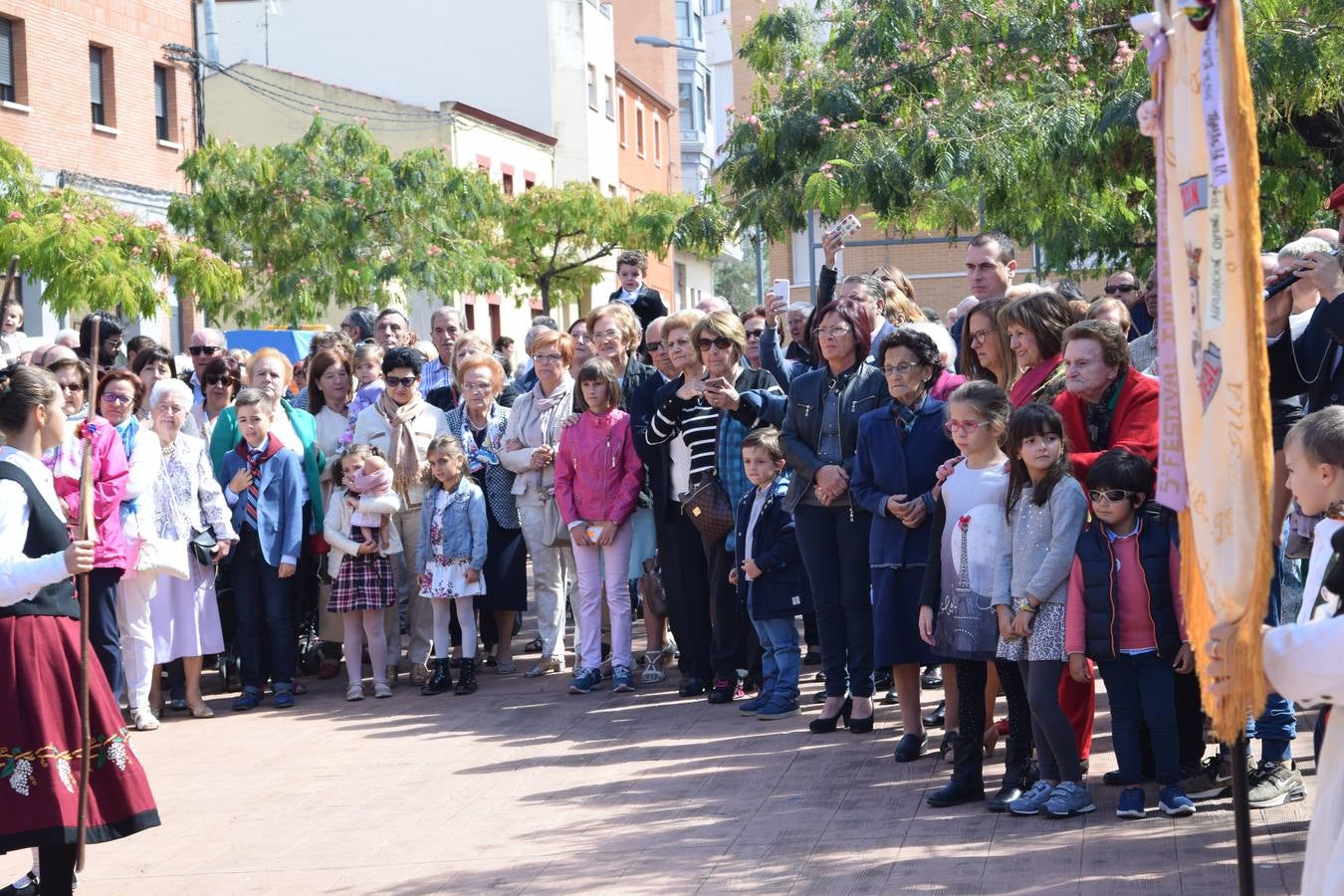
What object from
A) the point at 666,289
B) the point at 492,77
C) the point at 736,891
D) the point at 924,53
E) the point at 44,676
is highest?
the point at 492,77

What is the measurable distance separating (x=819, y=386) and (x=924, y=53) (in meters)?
10.1

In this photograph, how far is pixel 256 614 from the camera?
1089 cm

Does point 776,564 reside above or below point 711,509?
below

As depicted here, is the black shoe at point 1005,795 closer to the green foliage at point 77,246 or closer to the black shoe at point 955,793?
the black shoe at point 955,793

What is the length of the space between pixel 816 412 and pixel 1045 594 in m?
2.25

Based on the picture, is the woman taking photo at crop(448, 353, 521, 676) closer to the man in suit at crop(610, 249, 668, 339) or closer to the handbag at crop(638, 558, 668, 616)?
the handbag at crop(638, 558, 668, 616)

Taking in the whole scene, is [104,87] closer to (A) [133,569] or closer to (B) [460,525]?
(B) [460,525]

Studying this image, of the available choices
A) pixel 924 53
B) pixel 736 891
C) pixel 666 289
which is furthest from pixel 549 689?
pixel 666 289

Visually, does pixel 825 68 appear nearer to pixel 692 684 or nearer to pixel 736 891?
pixel 692 684

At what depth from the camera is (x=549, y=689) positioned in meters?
10.7

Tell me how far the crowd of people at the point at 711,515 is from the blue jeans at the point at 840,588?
2 cm

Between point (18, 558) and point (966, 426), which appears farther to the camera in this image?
point (966, 426)

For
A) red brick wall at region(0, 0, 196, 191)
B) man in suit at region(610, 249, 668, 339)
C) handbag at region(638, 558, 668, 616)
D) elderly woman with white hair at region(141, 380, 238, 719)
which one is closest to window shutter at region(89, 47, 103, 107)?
red brick wall at region(0, 0, 196, 191)

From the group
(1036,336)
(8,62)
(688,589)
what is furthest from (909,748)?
(8,62)
